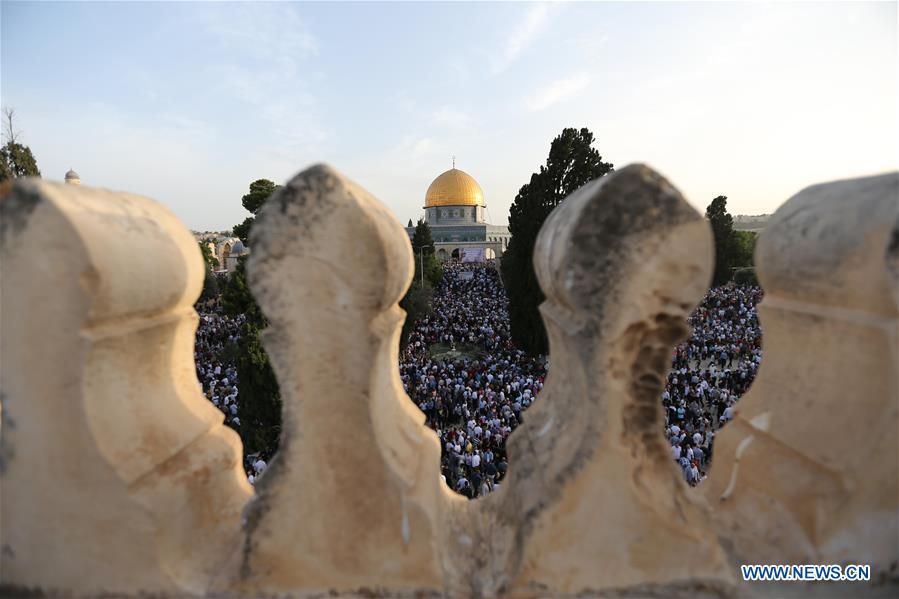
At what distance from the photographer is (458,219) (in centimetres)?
6056

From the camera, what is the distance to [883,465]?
183 centimetres

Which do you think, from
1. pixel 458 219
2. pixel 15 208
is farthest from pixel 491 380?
pixel 458 219

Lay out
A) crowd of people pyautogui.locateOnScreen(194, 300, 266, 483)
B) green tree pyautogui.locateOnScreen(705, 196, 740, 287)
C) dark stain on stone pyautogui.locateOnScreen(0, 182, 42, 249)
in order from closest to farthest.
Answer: dark stain on stone pyautogui.locateOnScreen(0, 182, 42, 249) → crowd of people pyautogui.locateOnScreen(194, 300, 266, 483) → green tree pyautogui.locateOnScreen(705, 196, 740, 287)

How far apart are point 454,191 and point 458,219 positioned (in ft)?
12.3

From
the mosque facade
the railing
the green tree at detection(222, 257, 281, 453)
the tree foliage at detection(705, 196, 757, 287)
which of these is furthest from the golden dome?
the railing

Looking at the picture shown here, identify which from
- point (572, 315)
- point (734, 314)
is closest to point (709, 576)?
point (572, 315)

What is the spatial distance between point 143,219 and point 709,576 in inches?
111

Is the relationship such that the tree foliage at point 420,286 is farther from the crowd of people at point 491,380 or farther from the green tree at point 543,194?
the green tree at point 543,194

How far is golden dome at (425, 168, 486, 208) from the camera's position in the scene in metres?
60.6

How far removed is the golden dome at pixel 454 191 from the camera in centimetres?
6056

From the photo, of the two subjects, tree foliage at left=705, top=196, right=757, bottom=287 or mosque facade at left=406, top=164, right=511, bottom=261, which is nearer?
tree foliage at left=705, top=196, right=757, bottom=287

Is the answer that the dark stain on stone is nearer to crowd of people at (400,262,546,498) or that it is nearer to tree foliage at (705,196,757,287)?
crowd of people at (400,262,546,498)

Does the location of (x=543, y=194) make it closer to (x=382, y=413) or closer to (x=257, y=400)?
(x=257, y=400)

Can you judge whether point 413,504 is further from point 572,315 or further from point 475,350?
point 475,350
